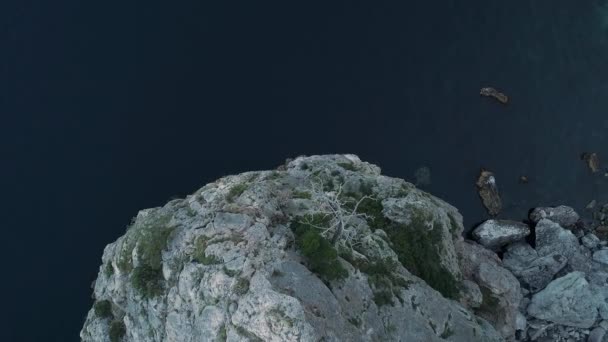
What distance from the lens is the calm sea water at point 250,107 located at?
64.8 m

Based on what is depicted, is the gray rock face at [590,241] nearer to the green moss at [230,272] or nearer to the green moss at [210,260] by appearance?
the green moss at [230,272]

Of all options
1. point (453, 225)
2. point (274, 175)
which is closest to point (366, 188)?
point (274, 175)

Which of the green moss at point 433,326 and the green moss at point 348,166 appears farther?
the green moss at point 348,166

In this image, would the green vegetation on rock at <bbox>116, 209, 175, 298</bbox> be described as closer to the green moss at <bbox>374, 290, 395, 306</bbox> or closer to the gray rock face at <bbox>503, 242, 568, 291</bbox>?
the green moss at <bbox>374, 290, 395, 306</bbox>

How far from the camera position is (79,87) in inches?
2692

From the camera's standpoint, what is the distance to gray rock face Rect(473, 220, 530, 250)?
7031 centimetres

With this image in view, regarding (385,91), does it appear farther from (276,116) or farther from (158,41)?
(158,41)

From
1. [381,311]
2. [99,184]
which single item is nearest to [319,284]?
[381,311]

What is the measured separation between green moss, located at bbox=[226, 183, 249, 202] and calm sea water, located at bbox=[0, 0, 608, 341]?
682 inches

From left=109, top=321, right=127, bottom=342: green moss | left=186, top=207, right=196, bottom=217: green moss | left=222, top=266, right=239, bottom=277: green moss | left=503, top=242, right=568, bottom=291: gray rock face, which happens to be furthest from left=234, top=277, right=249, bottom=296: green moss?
left=503, top=242, right=568, bottom=291: gray rock face

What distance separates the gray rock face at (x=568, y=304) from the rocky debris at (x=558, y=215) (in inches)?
380

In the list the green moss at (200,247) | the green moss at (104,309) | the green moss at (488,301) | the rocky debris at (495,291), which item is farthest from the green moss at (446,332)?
the green moss at (104,309)

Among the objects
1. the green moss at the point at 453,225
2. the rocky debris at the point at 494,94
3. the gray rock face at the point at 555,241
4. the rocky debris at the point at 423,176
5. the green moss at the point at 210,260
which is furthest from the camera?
the rocky debris at the point at 494,94

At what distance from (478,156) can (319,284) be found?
3974 centimetres
